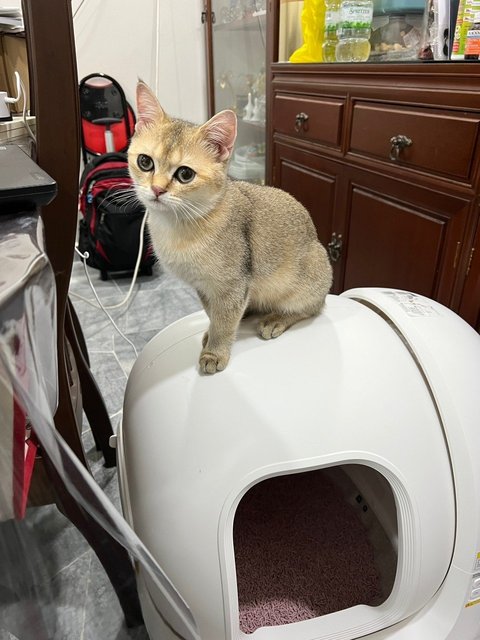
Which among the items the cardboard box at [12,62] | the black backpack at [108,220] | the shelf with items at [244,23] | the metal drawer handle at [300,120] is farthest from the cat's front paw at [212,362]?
the shelf with items at [244,23]

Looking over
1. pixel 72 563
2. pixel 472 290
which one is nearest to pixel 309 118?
pixel 472 290

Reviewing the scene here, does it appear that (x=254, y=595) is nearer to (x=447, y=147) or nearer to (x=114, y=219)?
(x=447, y=147)

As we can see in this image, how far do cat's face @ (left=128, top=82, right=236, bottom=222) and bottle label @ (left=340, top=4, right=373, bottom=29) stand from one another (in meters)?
0.90

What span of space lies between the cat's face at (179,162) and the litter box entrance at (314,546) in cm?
72

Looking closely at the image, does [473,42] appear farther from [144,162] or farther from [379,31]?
[144,162]

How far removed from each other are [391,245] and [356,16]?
27.3 inches

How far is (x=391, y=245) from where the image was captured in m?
1.29

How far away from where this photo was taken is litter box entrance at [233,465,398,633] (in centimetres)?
93

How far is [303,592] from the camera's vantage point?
0.95 meters

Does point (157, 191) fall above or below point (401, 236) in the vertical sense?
above

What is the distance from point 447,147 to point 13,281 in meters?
1.03

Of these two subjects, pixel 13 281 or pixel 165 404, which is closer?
pixel 13 281

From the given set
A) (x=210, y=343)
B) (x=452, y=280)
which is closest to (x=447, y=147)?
(x=452, y=280)

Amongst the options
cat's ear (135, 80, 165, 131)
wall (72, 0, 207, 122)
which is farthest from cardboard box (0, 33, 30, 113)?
wall (72, 0, 207, 122)
